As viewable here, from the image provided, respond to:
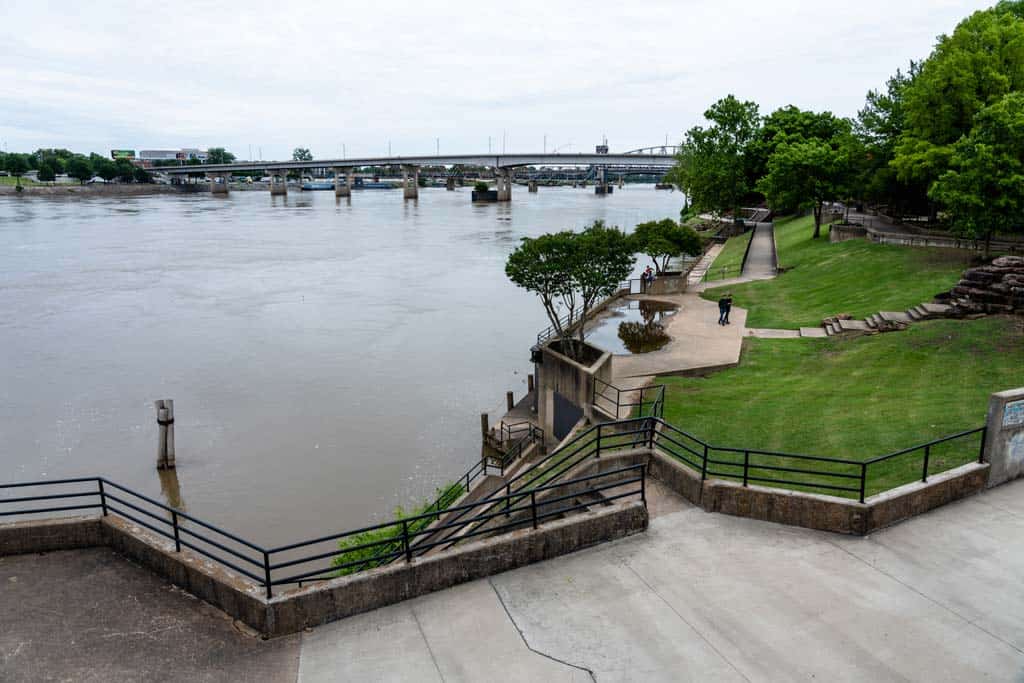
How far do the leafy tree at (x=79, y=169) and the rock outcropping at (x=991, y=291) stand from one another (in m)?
209

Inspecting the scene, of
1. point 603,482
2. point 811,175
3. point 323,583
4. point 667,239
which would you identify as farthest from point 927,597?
point 811,175

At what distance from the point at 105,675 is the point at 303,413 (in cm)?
2089

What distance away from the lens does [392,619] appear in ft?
29.8

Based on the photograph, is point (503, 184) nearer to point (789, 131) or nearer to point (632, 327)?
point (789, 131)

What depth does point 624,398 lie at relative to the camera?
71.2 ft

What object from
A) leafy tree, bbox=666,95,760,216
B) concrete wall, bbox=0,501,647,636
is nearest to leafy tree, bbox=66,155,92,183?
leafy tree, bbox=666,95,760,216

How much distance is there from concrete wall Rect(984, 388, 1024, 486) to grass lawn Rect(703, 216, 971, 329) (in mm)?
19461

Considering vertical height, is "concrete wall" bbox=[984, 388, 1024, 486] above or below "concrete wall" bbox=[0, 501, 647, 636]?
above

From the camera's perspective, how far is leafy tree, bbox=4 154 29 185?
19400 centimetres

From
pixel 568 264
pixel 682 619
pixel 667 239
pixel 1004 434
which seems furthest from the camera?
pixel 667 239

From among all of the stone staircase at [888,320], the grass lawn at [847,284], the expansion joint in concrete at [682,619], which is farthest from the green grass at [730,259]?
the expansion joint in concrete at [682,619]

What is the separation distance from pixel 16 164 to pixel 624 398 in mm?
217890

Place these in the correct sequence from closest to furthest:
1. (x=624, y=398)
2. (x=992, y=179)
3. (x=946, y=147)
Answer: (x=624, y=398)
(x=992, y=179)
(x=946, y=147)

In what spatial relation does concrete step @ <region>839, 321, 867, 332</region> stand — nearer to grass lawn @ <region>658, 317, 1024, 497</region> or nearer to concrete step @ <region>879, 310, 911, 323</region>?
concrete step @ <region>879, 310, 911, 323</region>
